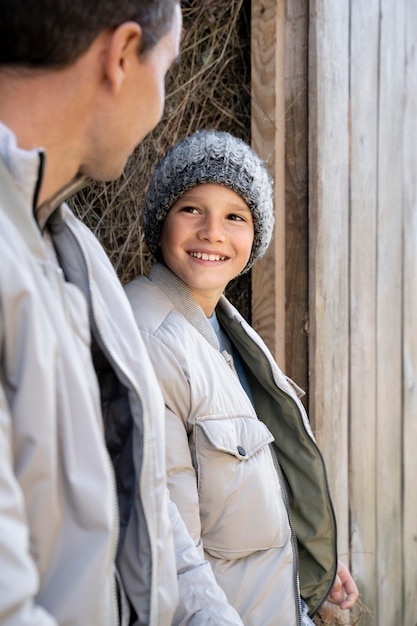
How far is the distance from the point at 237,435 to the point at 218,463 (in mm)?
87

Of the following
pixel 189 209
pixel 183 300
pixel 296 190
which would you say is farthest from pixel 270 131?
pixel 183 300

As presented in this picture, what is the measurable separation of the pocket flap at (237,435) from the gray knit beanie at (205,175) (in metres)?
0.51

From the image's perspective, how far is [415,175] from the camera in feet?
10.8

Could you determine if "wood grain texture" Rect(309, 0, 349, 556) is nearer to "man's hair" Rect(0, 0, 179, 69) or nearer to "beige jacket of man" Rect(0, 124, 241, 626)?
"beige jacket of man" Rect(0, 124, 241, 626)

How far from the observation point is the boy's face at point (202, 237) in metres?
1.94

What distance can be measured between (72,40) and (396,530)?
2.73m

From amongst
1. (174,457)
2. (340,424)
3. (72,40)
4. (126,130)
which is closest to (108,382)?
(174,457)

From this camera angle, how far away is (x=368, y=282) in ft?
10.1

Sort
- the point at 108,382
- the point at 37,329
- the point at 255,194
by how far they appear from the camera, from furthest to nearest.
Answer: the point at 255,194
the point at 108,382
the point at 37,329

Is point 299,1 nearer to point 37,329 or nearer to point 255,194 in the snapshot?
point 255,194

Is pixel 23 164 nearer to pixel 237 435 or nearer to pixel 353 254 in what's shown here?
pixel 237 435

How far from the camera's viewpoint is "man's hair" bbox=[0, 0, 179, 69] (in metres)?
1.04

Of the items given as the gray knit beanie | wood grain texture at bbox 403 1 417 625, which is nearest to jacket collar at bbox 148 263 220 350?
→ the gray knit beanie

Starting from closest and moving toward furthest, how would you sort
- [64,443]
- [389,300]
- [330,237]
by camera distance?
1. [64,443]
2. [330,237]
3. [389,300]
